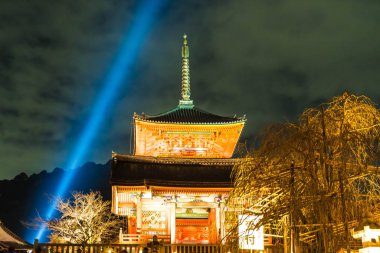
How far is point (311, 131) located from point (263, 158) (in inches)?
41.8

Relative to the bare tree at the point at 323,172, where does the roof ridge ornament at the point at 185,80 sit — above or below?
above

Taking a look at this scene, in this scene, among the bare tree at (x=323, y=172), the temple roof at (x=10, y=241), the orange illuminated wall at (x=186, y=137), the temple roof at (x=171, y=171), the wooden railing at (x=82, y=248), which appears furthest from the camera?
the orange illuminated wall at (x=186, y=137)

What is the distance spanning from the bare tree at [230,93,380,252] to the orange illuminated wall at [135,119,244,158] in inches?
813

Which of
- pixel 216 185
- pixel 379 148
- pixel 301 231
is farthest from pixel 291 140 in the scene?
pixel 216 185

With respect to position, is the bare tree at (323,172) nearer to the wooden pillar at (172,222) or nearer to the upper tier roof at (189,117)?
the wooden pillar at (172,222)

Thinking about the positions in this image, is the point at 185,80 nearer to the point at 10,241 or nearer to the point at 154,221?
the point at 154,221

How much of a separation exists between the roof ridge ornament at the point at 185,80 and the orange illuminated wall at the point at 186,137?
4.62 metres

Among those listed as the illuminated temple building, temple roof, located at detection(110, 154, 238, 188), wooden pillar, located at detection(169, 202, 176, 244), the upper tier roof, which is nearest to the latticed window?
the illuminated temple building

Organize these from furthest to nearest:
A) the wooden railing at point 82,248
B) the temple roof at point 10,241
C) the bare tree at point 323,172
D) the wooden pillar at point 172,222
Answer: the temple roof at point 10,241 < the wooden pillar at point 172,222 < the wooden railing at point 82,248 < the bare tree at point 323,172

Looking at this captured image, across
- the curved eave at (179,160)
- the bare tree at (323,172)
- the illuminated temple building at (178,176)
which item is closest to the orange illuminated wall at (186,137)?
the illuminated temple building at (178,176)

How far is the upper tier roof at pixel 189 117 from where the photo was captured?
1187 inches

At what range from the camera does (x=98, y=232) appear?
34406 millimetres

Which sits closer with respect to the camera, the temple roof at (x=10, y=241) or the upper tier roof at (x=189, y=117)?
the temple roof at (x=10, y=241)

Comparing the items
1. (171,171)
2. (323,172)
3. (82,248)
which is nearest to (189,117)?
(171,171)
